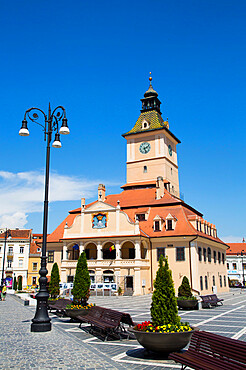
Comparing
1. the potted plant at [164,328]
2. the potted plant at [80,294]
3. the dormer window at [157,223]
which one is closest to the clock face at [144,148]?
the dormer window at [157,223]

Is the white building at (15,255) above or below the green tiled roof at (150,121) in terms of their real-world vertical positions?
below

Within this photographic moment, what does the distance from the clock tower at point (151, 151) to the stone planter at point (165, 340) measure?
45.9 metres

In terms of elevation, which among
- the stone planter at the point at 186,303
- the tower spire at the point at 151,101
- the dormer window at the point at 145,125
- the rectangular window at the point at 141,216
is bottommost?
the stone planter at the point at 186,303

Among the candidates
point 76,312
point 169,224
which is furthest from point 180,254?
point 76,312

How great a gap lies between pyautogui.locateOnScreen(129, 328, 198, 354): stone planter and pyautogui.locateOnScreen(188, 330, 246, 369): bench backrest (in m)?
1.04

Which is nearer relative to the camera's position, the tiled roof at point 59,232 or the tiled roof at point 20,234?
the tiled roof at point 59,232

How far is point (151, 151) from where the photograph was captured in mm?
58625

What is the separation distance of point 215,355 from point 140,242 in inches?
1395

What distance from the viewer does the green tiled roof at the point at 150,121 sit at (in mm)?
59156

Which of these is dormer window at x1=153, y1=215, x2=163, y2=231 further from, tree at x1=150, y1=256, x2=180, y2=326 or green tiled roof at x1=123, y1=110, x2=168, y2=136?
tree at x1=150, y1=256, x2=180, y2=326

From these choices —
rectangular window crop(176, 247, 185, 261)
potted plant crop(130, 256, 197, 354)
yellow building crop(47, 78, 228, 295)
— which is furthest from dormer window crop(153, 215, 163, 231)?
potted plant crop(130, 256, 197, 354)

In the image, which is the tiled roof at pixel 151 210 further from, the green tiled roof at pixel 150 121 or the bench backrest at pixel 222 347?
the bench backrest at pixel 222 347

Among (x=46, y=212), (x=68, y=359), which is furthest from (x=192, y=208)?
(x=68, y=359)

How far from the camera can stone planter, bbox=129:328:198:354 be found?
361 inches
